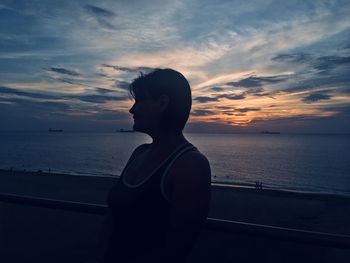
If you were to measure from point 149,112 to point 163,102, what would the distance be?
0.35 ft

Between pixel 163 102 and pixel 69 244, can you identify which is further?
pixel 69 244

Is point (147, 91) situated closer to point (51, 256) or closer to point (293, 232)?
point (293, 232)

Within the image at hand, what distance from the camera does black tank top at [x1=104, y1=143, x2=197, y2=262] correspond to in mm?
1912

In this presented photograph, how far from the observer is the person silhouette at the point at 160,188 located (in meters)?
1.80

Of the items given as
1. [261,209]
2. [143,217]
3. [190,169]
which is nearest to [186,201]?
[190,169]

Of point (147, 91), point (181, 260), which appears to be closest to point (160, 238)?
point (181, 260)

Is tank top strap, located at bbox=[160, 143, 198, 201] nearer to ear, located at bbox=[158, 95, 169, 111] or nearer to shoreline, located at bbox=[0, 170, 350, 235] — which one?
ear, located at bbox=[158, 95, 169, 111]

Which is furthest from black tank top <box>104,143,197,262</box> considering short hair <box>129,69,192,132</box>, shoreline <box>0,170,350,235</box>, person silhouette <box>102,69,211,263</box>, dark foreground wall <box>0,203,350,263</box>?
shoreline <box>0,170,350,235</box>

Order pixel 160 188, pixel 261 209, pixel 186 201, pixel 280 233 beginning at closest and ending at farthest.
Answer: pixel 186 201 → pixel 160 188 → pixel 280 233 → pixel 261 209

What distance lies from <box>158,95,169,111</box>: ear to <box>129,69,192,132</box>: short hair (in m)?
0.01

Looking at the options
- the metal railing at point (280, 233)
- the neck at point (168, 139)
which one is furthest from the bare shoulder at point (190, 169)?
the metal railing at point (280, 233)

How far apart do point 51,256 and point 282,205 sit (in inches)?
529

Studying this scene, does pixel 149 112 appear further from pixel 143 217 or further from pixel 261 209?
pixel 261 209

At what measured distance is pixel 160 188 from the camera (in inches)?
74.7
